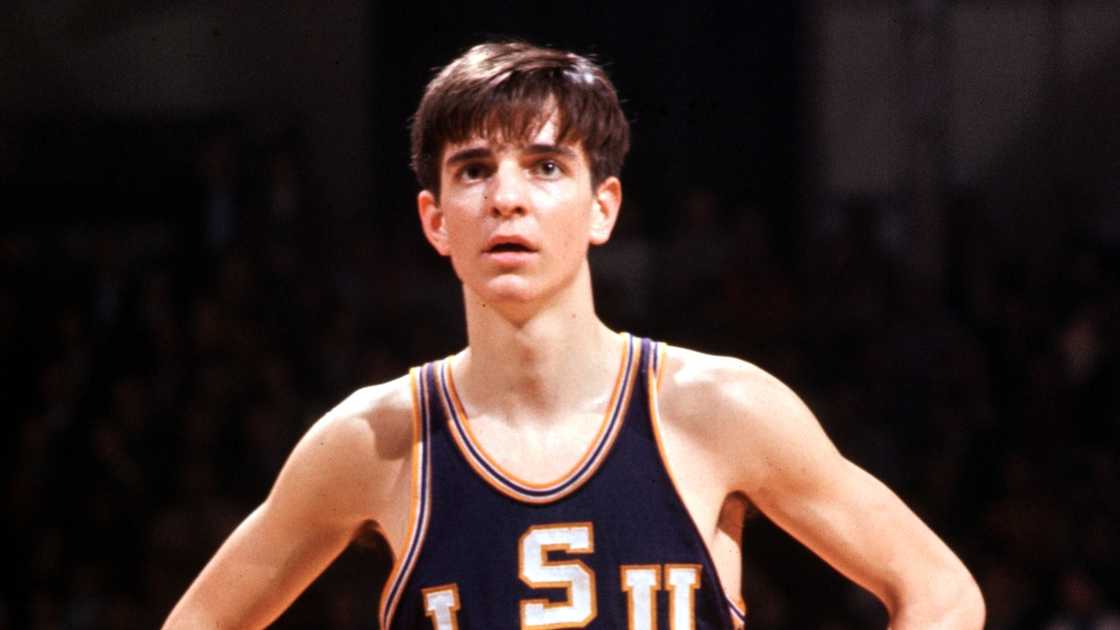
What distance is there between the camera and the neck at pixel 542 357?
2.87 meters

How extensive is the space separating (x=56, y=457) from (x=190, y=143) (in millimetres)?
2195

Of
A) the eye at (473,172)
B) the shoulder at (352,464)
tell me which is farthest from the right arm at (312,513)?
the eye at (473,172)

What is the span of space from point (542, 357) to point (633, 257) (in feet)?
15.9

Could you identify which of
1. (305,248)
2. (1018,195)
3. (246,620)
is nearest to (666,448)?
(246,620)

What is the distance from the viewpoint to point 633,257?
771 centimetres

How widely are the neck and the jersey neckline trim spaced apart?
28 millimetres

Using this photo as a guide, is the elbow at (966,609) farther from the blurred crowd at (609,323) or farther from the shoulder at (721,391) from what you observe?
the blurred crowd at (609,323)

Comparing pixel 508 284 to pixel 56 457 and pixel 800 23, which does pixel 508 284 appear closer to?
pixel 56 457

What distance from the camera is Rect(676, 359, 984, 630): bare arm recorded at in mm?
2803

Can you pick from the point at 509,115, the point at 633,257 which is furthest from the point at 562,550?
the point at 633,257

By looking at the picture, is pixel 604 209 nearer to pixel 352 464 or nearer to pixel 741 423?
pixel 741 423

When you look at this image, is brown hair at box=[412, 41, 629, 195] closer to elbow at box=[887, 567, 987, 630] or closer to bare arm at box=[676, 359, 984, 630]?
bare arm at box=[676, 359, 984, 630]

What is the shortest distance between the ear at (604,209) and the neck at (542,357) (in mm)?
82

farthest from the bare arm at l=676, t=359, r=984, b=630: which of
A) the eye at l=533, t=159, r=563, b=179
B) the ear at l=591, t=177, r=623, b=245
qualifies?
the eye at l=533, t=159, r=563, b=179
